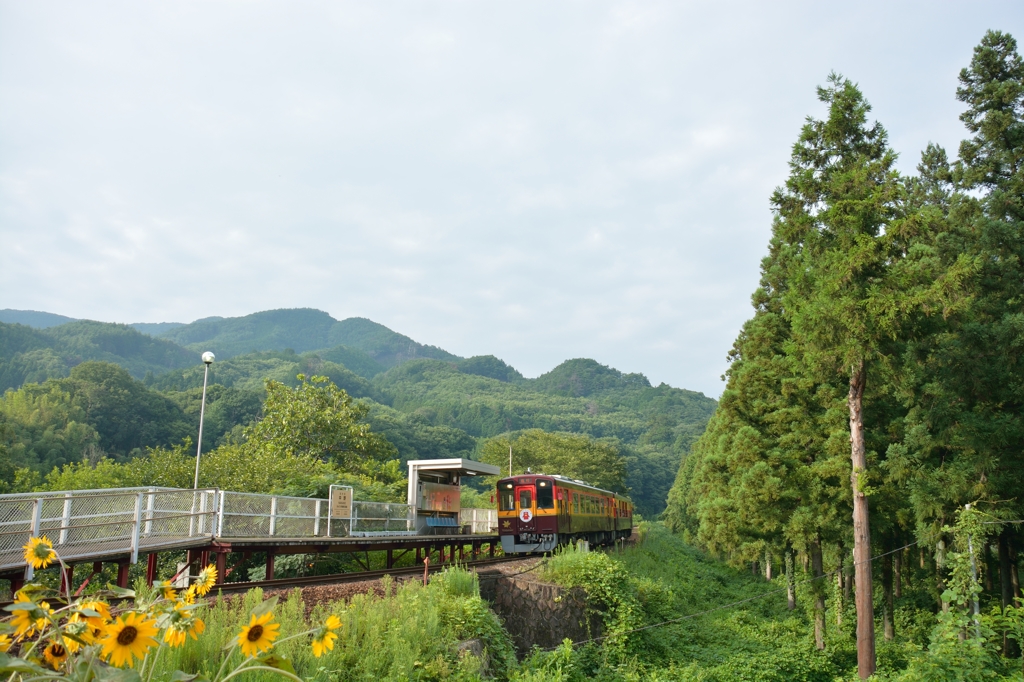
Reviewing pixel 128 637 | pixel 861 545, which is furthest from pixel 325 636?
pixel 861 545

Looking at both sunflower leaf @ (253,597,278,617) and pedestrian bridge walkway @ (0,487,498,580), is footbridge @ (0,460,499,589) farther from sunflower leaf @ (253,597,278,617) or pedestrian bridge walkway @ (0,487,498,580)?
sunflower leaf @ (253,597,278,617)

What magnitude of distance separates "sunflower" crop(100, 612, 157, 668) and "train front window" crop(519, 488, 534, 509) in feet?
67.9

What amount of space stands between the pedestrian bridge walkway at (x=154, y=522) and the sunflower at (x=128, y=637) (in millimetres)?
7610

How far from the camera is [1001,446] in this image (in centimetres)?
1488

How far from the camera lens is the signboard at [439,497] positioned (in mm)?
21875

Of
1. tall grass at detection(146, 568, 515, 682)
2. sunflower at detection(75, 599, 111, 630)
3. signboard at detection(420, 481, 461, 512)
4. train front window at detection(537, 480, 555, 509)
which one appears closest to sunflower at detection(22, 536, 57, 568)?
sunflower at detection(75, 599, 111, 630)

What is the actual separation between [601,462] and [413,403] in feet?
385

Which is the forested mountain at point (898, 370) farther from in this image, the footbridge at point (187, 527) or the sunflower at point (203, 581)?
the sunflower at point (203, 581)

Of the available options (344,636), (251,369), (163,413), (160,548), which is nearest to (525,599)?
(344,636)

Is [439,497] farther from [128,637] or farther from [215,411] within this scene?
[215,411]

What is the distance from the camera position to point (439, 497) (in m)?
22.9

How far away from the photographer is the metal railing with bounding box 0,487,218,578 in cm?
919

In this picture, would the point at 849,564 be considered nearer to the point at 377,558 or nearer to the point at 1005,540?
the point at 1005,540

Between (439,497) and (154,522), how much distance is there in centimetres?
1186
